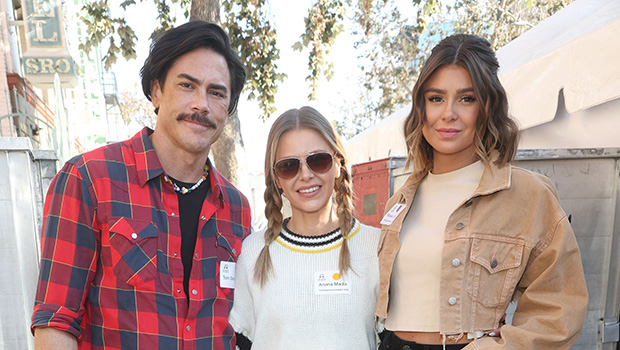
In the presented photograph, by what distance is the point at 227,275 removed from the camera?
6.47 ft

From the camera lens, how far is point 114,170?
6.10 feet

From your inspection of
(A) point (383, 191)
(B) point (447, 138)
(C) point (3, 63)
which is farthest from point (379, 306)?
(C) point (3, 63)

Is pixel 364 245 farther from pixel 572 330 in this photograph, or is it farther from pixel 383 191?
pixel 383 191

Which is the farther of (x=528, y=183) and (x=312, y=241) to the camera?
(x=312, y=241)

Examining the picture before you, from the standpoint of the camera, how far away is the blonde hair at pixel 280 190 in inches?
77.9

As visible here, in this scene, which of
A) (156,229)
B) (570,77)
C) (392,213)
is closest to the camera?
(156,229)

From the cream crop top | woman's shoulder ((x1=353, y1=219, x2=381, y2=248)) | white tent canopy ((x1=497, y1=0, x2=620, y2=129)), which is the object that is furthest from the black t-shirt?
white tent canopy ((x1=497, y1=0, x2=620, y2=129))

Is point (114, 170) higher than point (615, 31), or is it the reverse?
point (615, 31)

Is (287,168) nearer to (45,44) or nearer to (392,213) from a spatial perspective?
(392,213)

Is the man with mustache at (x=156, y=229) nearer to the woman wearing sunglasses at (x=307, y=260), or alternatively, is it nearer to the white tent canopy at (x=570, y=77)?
the woman wearing sunglasses at (x=307, y=260)

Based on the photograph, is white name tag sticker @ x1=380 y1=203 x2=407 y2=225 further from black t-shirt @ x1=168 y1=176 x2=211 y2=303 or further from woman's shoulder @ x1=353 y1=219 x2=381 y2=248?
black t-shirt @ x1=168 y1=176 x2=211 y2=303

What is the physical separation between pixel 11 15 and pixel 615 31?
11614 mm

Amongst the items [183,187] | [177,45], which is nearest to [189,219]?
[183,187]

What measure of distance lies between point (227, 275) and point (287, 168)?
0.55 metres
